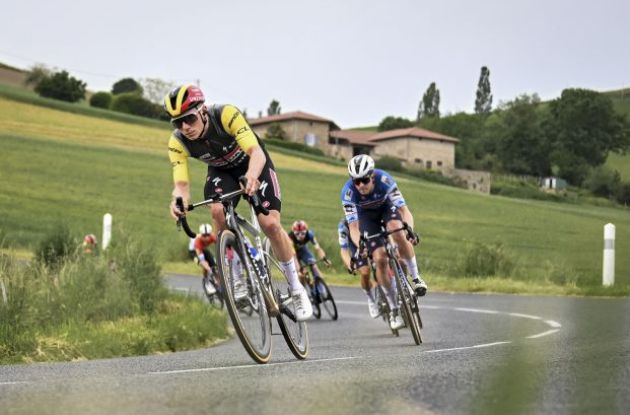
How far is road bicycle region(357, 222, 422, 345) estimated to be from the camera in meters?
10.3

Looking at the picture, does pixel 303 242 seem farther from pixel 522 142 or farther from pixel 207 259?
pixel 522 142

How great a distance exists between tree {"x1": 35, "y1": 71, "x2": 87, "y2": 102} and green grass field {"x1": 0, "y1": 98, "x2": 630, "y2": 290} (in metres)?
14.8

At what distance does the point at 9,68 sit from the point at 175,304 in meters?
90.7

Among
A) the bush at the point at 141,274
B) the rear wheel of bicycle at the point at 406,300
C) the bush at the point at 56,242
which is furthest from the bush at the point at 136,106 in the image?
the rear wheel of bicycle at the point at 406,300

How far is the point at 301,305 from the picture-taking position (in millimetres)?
7980

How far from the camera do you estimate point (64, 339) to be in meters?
9.95

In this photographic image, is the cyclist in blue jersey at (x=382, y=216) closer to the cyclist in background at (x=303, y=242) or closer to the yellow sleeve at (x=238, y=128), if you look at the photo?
→ the yellow sleeve at (x=238, y=128)

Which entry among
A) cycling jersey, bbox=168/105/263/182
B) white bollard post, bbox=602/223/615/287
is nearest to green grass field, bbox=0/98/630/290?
white bollard post, bbox=602/223/615/287

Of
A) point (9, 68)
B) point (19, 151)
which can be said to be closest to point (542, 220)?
point (19, 151)

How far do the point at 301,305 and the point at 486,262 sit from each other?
747 inches

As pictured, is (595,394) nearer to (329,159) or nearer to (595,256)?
(595,256)

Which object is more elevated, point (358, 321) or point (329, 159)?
point (329, 159)

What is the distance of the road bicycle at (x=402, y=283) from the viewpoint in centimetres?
1031

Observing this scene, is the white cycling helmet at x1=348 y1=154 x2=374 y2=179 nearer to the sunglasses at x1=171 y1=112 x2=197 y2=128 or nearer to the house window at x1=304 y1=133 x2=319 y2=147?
the sunglasses at x1=171 y1=112 x2=197 y2=128
